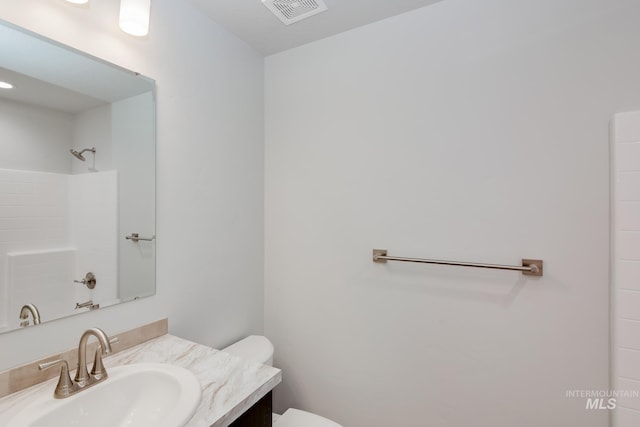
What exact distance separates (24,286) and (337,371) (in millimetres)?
1490

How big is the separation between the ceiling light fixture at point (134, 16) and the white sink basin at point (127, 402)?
1258 millimetres

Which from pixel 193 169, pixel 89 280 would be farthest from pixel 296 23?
pixel 89 280

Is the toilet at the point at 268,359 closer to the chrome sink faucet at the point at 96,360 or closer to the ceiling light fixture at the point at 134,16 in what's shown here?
the chrome sink faucet at the point at 96,360

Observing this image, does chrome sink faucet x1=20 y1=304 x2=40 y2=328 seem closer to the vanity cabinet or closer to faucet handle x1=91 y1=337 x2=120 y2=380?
faucet handle x1=91 y1=337 x2=120 y2=380

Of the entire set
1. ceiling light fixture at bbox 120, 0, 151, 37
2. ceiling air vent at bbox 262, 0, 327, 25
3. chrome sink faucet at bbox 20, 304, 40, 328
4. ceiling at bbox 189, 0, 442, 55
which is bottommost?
chrome sink faucet at bbox 20, 304, 40, 328

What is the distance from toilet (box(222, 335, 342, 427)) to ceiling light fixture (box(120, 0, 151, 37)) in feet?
4.97

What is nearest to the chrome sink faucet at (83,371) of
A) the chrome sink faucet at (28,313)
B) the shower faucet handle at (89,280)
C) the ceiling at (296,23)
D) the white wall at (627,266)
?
the chrome sink faucet at (28,313)

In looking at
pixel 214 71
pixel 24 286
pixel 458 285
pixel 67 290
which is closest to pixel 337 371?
pixel 458 285

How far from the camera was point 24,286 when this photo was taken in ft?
3.15

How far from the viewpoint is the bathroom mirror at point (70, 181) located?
94 centimetres

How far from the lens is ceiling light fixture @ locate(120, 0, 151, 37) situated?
1.10 m

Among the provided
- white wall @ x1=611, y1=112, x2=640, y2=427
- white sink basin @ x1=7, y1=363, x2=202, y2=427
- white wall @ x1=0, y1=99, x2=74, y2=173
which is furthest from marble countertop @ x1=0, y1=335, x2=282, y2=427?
white wall @ x1=611, y1=112, x2=640, y2=427

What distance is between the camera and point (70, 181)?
41.9 inches

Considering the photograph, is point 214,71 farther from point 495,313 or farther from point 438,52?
point 495,313
